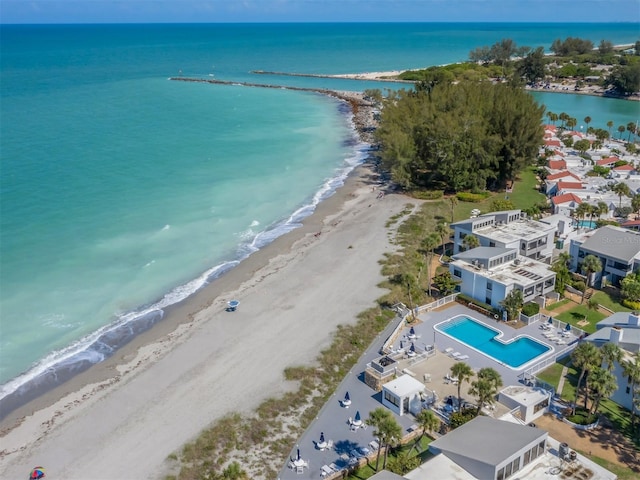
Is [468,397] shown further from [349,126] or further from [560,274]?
[349,126]

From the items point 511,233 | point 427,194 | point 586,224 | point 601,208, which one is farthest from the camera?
point 427,194

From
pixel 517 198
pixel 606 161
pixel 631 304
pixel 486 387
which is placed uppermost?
pixel 606 161

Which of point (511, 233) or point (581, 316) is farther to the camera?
point (511, 233)

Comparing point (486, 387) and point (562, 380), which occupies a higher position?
point (486, 387)

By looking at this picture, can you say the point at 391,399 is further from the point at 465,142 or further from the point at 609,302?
the point at 465,142

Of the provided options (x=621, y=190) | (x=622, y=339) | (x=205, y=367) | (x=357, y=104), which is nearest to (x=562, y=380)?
(x=622, y=339)

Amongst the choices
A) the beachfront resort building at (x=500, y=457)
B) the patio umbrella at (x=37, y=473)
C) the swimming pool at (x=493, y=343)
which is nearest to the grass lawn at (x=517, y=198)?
the swimming pool at (x=493, y=343)

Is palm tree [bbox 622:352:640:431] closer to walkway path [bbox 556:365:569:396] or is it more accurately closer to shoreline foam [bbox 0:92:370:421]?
walkway path [bbox 556:365:569:396]
